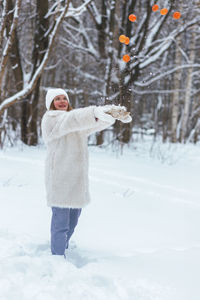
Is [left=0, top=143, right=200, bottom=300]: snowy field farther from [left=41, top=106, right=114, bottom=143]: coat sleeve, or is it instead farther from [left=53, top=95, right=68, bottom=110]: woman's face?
[left=53, top=95, right=68, bottom=110]: woman's face

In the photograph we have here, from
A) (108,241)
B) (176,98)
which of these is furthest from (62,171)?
(176,98)

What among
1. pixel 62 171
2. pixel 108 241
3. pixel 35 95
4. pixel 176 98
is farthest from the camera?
pixel 176 98

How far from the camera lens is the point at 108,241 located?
265cm

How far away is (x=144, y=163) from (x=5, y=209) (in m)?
3.57

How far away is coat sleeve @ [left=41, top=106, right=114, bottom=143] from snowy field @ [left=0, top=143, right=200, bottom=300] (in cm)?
95

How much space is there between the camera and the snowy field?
185 centimetres

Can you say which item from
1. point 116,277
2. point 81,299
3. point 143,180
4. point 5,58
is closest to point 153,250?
point 116,277

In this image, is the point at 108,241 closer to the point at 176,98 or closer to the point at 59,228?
the point at 59,228

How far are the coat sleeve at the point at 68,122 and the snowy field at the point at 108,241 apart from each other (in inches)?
37.4

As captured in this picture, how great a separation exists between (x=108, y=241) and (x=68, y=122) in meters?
1.26

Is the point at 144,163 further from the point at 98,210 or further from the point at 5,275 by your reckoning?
the point at 5,275

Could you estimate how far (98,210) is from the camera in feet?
11.0

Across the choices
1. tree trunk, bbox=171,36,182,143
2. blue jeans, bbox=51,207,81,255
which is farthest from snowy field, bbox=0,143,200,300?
tree trunk, bbox=171,36,182,143

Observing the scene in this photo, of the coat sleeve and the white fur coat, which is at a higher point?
the coat sleeve
